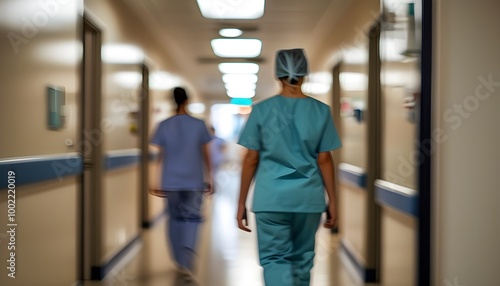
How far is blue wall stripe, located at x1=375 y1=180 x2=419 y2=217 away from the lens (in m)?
3.21

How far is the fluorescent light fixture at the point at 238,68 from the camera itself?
11242 mm

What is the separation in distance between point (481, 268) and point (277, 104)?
1.31m

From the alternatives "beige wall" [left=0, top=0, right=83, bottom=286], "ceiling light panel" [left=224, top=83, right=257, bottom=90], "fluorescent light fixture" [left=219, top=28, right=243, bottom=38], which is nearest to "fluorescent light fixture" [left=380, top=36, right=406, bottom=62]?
"beige wall" [left=0, top=0, right=83, bottom=286]

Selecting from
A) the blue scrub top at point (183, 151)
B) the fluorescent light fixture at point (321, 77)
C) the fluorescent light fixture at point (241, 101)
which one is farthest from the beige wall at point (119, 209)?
the fluorescent light fixture at point (241, 101)

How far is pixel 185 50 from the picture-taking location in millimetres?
9781

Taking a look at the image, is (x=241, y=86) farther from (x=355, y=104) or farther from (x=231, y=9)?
(x=355, y=104)

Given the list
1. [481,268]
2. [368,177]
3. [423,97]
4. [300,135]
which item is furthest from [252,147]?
[368,177]

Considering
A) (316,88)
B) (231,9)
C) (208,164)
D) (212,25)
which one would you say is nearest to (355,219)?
(208,164)

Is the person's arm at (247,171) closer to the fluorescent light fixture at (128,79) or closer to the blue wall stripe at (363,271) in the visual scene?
the blue wall stripe at (363,271)

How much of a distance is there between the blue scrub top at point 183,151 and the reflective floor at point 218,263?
2.59 ft

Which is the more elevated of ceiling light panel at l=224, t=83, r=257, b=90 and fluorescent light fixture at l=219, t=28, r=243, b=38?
fluorescent light fixture at l=219, t=28, r=243, b=38

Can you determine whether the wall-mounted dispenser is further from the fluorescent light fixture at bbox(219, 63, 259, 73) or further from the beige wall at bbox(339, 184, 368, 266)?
the fluorescent light fixture at bbox(219, 63, 259, 73)

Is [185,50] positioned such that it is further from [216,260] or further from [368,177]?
[368,177]

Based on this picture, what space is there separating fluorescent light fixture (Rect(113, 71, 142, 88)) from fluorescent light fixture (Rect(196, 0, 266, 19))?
42.0 inches
